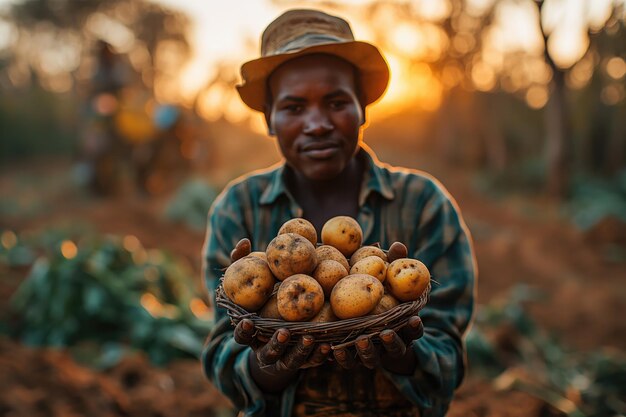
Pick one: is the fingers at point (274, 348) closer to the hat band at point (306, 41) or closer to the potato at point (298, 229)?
the potato at point (298, 229)

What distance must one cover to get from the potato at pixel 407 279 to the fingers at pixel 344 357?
0.74 feet

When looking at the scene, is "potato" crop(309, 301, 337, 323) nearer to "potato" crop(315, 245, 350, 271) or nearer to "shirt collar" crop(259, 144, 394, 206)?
"potato" crop(315, 245, 350, 271)

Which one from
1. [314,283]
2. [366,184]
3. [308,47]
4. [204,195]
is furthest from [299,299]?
[204,195]

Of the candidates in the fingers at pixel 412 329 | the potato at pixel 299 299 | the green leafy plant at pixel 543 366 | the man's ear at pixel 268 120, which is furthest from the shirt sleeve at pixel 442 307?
the green leafy plant at pixel 543 366

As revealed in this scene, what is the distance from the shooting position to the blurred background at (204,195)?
3736mm

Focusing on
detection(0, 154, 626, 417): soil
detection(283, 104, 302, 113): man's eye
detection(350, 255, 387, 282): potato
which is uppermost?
detection(283, 104, 302, 113): man's eye

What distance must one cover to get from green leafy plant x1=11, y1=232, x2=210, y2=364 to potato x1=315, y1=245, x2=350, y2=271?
270cm

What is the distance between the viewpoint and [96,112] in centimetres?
1039

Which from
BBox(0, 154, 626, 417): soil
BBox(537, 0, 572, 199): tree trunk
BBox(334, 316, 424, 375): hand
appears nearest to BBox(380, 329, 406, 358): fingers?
BBox(334, 316, 424, 375): hand

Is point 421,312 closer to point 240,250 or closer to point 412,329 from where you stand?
point 412,329

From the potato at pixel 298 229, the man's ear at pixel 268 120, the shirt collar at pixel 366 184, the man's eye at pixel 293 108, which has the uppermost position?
the man's eye at pixel 293 108

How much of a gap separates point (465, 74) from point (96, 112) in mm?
11264

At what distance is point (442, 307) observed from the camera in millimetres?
1866

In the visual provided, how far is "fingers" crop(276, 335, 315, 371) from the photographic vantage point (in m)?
1.36
